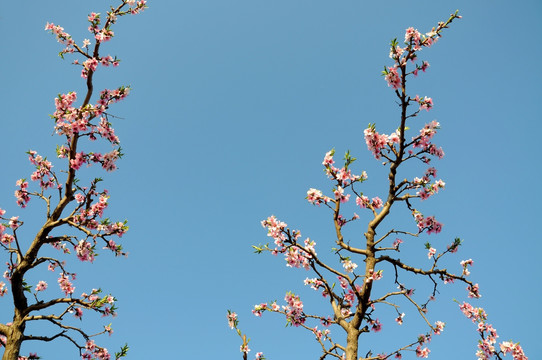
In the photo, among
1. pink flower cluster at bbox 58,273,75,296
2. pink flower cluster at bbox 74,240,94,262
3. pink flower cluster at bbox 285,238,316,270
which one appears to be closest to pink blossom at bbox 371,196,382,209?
pink flower cluster at bbox 285,238,316,270

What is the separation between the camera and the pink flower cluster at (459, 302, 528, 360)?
359 inches

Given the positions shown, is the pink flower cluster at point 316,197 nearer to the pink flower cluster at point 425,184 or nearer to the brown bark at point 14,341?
the pink flower cluster at point 425,184

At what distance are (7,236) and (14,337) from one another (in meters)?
3.13

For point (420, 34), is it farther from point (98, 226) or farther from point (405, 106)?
point (98, 226)

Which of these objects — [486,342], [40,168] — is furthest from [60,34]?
[486,342]

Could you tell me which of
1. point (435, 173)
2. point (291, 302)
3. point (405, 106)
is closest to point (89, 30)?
point (405, 106)

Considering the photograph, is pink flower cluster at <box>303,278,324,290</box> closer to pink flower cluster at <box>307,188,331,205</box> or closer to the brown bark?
pink flower cluster at <box>307,188,331,205</box>

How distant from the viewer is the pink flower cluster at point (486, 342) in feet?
29.9

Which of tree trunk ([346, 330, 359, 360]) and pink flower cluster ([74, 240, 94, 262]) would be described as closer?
tree trunk ([346, 330, 359, 360])

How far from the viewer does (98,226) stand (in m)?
8.80

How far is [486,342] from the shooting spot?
932cm

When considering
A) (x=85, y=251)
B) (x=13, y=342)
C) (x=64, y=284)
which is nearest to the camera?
(x=13, y=342)

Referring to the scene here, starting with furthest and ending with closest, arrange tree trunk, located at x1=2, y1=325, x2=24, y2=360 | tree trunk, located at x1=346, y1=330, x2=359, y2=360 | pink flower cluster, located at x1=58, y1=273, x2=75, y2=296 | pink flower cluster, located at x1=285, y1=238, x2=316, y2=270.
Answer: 1. pink flower cluster, located at x1=58, y1=273, x2=75, y2=296
2. pink flower cluster, located at x1=285, y1=238, x2=316, y2=270
3. tree trunk, located at x1=2, y1=325, x2=24, y2=360
4. tree trunk, located at x1=346, y1=330, x2=359, y2=360

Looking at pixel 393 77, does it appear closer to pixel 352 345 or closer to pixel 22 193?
pixel 352 345
